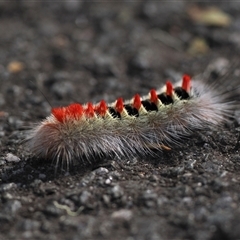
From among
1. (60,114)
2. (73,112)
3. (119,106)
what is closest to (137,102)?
(119,106)

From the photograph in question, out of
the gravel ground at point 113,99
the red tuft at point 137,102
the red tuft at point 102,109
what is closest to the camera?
the gravel ground at point 113,99

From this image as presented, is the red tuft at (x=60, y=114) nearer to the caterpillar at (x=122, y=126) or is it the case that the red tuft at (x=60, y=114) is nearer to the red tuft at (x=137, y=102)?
the caterpillar at (x=122, y=126)

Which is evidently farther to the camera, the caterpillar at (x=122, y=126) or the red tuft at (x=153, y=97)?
the red tuft at (x=153, y=97)

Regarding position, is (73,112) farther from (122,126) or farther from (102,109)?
(122,126)

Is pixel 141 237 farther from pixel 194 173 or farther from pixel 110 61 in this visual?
pixel 110 61

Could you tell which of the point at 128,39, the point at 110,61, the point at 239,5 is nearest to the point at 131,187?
the point at 110,61

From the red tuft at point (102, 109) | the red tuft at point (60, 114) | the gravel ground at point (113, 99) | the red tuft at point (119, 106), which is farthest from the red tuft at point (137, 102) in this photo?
the red tuft at point (60, 114)
